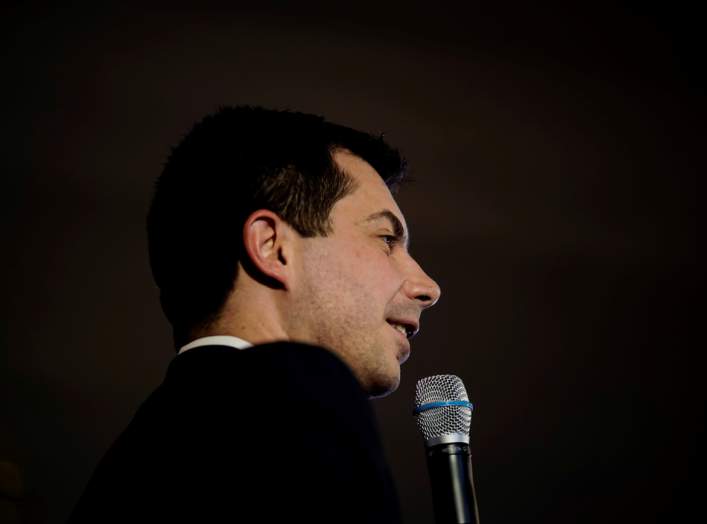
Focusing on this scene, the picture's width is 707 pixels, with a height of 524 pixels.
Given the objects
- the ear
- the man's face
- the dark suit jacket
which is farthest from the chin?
the dark suit jacket

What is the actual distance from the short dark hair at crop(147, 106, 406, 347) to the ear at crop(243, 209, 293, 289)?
0.02m

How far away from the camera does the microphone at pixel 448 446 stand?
1.02 m

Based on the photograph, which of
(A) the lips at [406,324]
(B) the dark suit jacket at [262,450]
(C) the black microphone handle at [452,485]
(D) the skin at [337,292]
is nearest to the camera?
(B) the dark suit jacket at [262,450]

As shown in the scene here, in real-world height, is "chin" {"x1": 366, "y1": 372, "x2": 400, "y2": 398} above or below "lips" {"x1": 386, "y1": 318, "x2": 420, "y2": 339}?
below

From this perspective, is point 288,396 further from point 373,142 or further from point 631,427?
point 631,427

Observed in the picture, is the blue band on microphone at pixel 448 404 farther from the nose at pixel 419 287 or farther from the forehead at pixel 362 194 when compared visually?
the forehead at pixel 362 194

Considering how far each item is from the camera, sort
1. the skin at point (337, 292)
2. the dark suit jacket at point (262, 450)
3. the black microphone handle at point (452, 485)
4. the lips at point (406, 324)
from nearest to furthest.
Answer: the dark suit jacket at point (262, 450)
the black microphone handle at point (452, 485)
the skin at point (337, 292)
the lips at point (406, 324)

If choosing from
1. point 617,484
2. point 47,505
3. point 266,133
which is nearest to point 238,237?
point 266,133

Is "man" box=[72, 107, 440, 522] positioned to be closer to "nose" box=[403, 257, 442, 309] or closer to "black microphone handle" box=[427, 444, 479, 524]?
"nose" box=[403, 257, 442, 309]

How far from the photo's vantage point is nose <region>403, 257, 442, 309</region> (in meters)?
1.31

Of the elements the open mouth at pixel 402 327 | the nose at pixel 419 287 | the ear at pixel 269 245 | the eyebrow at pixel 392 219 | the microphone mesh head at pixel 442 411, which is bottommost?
the microphone mesh head at pixel 442 411

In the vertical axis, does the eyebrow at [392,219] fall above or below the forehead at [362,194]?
below

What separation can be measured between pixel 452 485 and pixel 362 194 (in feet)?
2.03

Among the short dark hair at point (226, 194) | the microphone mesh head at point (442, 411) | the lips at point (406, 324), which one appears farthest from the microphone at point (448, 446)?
the short dark hair at point (226, 194)
